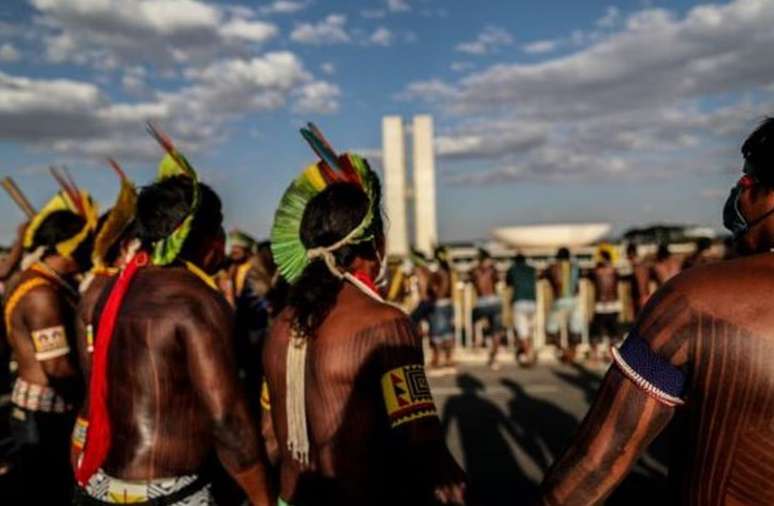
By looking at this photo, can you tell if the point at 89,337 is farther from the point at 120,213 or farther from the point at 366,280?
the point at 366,280

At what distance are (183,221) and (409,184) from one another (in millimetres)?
41759

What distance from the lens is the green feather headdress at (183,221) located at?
2.88 meters

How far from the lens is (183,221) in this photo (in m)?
2.94

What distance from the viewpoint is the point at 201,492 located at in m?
2.81

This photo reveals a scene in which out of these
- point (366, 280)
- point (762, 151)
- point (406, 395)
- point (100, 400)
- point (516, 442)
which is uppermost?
point (762, 151)

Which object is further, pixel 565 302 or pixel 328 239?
pixel 565 302

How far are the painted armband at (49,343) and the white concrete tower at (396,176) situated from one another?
3801 cm

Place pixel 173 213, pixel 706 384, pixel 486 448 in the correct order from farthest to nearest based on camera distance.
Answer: pixel 486 448 < pixel 173 213 < pixel 706 384

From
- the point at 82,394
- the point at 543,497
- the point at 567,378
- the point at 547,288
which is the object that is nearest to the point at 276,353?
the point at 543,497

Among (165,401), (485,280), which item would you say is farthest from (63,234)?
(485,280)

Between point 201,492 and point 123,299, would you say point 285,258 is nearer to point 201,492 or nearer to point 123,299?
point 123,299

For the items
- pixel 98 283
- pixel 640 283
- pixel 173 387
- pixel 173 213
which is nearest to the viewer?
pixel 173 387

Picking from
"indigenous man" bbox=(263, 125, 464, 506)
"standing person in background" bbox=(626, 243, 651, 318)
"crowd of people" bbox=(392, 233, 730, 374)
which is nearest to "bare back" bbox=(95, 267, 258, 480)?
"indigenous man" bbox=(263, 125, 464, 506)

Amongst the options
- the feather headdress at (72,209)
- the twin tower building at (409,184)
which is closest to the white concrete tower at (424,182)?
the twin tower building at (409,184)
